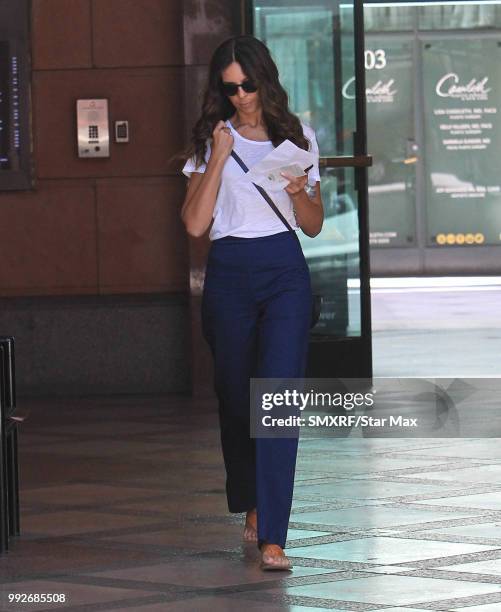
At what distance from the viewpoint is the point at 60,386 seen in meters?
11.7

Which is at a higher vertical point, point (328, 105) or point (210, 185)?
point (328, 105)

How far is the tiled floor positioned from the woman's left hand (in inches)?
50.9

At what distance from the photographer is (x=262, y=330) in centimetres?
587

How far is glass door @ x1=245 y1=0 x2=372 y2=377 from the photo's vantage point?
1147cm

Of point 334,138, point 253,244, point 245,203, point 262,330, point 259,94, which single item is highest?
point 259,94

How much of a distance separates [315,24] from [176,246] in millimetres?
1836

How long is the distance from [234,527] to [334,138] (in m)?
5.51

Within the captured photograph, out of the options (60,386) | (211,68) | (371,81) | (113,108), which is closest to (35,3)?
(113,108)

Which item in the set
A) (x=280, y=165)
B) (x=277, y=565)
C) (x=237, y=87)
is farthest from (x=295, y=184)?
(x=277, y=565)

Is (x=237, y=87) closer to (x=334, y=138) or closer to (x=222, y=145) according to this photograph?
→ (x=222, y=145)

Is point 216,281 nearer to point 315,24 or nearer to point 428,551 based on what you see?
point 428,551

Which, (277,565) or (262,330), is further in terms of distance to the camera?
(262,330)

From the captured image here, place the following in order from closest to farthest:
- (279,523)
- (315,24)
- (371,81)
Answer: (279,523)
(315,24)
(371,81)

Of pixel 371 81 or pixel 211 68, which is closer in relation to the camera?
pixel 211 68
